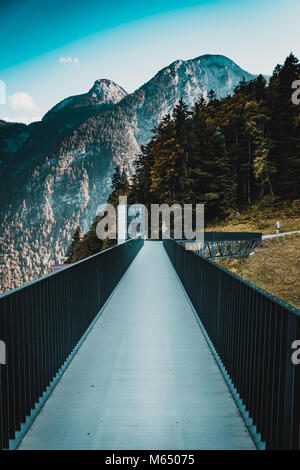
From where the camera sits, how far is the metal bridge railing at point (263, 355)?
2203mm

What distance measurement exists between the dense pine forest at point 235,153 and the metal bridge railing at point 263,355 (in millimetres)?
38341

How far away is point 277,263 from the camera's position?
69.7 ft

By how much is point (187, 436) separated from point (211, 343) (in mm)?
2316

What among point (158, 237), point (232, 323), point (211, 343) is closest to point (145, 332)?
point (211, 343)

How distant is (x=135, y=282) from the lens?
11312 mm

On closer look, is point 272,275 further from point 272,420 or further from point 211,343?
point 272,420

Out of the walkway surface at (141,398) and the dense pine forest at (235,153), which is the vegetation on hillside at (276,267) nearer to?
the walkway surface at (141,398)

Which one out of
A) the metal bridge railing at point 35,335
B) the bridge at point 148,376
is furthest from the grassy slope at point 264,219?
the metal bridge railing at point 35,335

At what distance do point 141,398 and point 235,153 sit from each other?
49989mm

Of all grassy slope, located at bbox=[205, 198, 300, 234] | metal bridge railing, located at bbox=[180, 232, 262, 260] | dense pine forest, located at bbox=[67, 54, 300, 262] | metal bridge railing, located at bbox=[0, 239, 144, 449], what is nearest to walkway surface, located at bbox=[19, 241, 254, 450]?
metal bridge railing, located at bbox=[0, 239, 144, 449]

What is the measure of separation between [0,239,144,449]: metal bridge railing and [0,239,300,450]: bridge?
0.01m

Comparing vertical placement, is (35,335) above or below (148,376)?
above

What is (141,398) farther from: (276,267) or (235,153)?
(235,153)

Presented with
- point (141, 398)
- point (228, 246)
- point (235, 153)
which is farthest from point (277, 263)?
point (235, 153)
